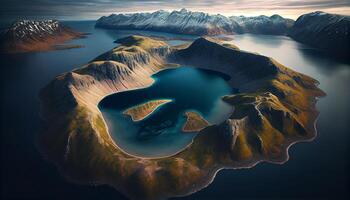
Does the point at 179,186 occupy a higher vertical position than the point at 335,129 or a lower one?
lower

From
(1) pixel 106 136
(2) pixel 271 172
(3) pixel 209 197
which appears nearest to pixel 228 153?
(2) pixel 271 172

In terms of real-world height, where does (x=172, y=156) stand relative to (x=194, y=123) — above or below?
above

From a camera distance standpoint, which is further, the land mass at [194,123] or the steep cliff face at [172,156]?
the land mass at [194,123]

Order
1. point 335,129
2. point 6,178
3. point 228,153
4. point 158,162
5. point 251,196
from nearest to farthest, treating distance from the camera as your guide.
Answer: point 251,196 → point 6,178 → point 158,162 → point 228,153 → point 335,129

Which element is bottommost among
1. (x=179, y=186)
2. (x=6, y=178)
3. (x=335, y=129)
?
(x=6, y=178)

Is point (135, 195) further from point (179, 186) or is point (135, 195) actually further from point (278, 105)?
point (278, 105)

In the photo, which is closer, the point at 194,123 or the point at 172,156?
the point at 172,156

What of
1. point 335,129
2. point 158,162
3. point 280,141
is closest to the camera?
point 158,162

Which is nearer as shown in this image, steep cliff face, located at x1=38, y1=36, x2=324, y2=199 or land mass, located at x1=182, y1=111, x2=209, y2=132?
steep cliff face, located at x1=38, y1=36, x2=324, y2=199
